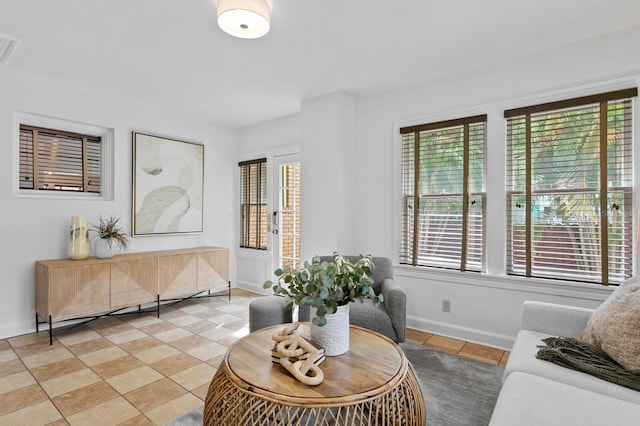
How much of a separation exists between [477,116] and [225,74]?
2.43m

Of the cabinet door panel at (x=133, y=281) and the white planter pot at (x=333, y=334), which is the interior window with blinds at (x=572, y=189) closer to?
the white planter pot at (x=333, y=334)

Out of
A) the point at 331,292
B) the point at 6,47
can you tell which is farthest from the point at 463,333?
the point at 6,47

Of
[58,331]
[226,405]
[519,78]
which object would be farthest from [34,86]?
[519,78]

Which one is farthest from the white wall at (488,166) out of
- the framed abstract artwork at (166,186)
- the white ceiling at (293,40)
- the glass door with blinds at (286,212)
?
the framed abstract artwork at (166,186)

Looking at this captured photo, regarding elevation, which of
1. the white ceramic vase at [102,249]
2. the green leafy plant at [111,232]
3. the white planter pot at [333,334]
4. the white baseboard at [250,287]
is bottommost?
the white baseboard at [250,287]

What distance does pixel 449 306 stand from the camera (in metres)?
3.24

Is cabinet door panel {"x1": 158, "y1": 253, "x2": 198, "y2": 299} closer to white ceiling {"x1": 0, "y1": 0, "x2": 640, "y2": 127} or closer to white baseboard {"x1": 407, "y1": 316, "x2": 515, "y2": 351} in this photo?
white ceiling {"x1": 0, "y1": 0, "x2": 640, "y2": 127}

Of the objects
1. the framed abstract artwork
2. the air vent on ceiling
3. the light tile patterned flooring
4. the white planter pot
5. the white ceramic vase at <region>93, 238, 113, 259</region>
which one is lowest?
the light tile patterned flooring

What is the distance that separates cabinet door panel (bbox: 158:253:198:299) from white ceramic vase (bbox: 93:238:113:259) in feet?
1.69

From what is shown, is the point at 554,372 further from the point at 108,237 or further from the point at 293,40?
the point at 108,237

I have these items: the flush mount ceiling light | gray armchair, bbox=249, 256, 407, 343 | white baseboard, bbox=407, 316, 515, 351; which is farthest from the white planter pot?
white baseboard, bbox=407, 316, 515, 351

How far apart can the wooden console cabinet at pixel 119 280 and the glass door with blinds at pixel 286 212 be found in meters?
0.81

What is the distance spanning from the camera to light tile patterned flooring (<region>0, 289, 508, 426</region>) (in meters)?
2.05

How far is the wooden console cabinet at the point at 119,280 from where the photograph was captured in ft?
10.2
